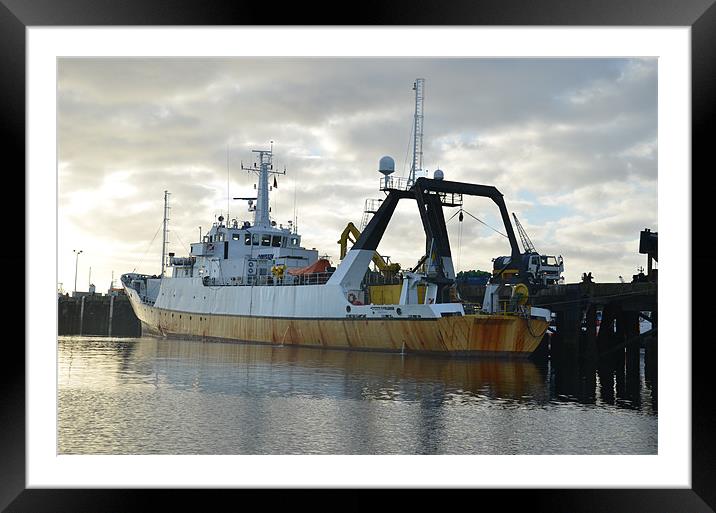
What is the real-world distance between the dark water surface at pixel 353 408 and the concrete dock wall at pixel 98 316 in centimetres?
3284

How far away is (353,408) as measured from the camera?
38.8 ft

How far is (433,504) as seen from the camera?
512 centimetres

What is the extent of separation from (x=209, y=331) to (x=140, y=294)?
1118 cm

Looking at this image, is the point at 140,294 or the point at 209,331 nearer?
the point at 209,331

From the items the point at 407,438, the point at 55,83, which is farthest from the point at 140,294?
the point at 55,83

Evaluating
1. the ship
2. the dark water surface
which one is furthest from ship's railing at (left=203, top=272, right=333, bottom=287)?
the dark water surface

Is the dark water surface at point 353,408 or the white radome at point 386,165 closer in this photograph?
the dark water surface at point 353,408

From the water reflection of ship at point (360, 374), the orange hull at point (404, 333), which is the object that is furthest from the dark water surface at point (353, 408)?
Result: the orange hull at point (404, 333)

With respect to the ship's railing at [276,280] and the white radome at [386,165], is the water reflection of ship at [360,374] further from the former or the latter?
the white radome at [386,165]

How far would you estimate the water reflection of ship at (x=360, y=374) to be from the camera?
14055 mm

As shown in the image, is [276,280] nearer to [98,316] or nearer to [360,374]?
[360,374]
